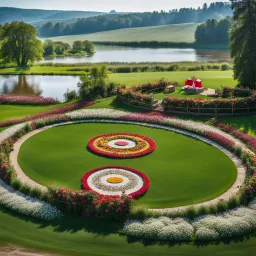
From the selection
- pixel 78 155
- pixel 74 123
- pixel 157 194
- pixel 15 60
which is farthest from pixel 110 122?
pixel 15 60

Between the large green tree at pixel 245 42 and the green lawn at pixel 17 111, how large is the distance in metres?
23.4

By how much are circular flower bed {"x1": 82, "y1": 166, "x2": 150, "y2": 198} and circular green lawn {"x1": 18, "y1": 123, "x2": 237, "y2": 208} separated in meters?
0.46

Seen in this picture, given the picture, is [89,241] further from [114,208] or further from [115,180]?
[115,180]

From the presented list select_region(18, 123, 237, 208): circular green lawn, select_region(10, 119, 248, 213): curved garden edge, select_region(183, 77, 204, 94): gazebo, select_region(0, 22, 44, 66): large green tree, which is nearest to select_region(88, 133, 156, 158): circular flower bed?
select_region(18, 123, 237, 208): circular green lawn

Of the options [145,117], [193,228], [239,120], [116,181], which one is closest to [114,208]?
[193,228]

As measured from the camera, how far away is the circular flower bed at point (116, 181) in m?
20.4

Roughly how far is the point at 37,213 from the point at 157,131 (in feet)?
51.6

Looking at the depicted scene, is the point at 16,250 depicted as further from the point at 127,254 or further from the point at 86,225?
Answer: the point at 127,254

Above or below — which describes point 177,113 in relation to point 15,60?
below

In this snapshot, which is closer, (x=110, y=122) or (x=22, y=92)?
(x=110, y=122)

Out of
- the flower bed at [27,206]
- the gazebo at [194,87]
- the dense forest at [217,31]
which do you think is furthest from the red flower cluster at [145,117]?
the dense forest at [217,31]

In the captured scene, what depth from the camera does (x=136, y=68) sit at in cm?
7862

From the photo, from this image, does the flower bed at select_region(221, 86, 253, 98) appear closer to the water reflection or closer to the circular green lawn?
the circular green lawn

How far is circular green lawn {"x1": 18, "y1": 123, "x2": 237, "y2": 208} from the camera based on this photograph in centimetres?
2031
